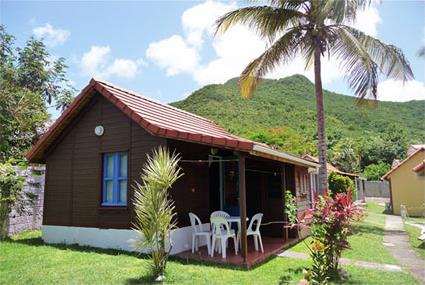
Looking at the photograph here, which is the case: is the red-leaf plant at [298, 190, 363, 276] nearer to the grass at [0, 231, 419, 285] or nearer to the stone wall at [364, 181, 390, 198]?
the grass at [0, 231, 419, 285]

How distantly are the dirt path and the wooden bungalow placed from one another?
135 inches

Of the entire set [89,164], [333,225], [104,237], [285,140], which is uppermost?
[285,140]

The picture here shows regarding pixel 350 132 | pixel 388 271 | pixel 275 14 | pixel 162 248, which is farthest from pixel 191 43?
pixel 350 132

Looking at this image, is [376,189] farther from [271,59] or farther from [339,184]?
[271,59]

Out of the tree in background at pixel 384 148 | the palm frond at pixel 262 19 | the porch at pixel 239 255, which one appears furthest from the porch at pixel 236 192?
the tree in background at pixel 384 148

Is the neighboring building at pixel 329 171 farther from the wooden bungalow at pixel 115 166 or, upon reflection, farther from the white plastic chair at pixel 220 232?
the white plastic chair at pixel 220 232

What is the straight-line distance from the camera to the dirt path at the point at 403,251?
8334 mm

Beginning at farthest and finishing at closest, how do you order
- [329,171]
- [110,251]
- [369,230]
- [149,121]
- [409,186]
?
[329,171]
[409,186]
[369,230]
[110,251]
[149,121]

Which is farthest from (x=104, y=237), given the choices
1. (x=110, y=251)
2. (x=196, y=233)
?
(x=196, y=233)

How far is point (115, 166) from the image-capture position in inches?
414

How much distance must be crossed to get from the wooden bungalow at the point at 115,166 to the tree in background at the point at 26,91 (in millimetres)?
6969

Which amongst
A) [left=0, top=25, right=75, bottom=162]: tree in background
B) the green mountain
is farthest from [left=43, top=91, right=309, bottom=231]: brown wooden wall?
the green mountain

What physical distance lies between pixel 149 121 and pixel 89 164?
3.10 m

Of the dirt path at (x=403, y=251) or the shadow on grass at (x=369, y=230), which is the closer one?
the dirt path at (x=403, y=251)
